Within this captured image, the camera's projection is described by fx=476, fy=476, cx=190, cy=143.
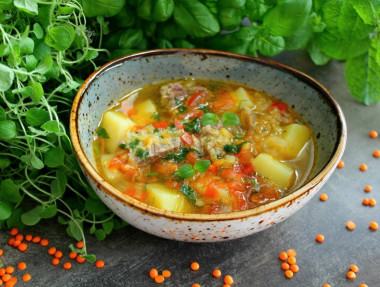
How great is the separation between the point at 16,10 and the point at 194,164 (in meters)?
1.26

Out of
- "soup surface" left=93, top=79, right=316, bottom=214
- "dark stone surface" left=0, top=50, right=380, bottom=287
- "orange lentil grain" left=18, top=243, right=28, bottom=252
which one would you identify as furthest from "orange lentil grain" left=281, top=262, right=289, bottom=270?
"orange lentil grain" left=18, top=243, right=28, bottom=252

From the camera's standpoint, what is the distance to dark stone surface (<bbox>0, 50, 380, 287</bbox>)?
101 inches

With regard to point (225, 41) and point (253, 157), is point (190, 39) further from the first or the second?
point (253, 157)

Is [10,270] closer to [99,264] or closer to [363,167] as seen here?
[99,264]

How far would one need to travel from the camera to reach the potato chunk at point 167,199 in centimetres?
244

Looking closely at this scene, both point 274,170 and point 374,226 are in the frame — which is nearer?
point 274,170

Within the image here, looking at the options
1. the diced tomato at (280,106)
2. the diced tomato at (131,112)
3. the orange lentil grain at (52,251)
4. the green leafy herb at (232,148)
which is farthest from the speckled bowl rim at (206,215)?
the orange lentil grain at (52,251)

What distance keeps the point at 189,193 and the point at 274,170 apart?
504mm

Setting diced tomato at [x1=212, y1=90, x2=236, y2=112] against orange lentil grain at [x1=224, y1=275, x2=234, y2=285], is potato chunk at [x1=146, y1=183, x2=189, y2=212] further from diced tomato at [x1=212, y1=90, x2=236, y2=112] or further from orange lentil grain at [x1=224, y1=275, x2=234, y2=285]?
diced tomato at [x1=212, y1=90, x2=236, y2=112]

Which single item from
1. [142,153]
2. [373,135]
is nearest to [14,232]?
[142,153]

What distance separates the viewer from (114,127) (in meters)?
2.82

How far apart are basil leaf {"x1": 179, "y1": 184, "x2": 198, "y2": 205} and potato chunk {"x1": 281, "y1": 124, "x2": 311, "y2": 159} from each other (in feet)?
2.13

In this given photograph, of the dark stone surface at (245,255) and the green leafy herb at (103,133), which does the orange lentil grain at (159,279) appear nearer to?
the dark stone surface at (245,255)

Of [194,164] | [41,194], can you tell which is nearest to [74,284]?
[41,194]
